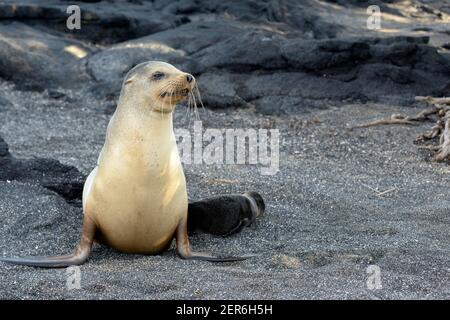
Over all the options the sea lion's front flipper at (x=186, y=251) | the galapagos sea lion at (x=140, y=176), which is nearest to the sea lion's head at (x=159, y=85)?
the galapagos sea lion at (x=140, y=176)

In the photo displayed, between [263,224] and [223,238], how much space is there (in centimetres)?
38

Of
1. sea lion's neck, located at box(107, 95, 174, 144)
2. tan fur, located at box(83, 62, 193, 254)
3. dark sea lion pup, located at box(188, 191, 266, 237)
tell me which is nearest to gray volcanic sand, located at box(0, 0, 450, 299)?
dark sea lion pup, located at box(188, 191, 266, 237)

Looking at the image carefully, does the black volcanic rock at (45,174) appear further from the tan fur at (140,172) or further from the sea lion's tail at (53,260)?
the sea lion's tail at (53,260)

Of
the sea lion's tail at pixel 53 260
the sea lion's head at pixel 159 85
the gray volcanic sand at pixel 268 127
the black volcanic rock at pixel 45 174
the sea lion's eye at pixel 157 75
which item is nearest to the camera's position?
the gray volcanic sand at pixel 268 127

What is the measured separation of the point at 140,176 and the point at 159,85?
1.62 feet

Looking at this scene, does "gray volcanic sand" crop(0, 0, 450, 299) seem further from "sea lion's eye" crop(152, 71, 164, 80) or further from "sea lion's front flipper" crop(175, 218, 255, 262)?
"sea lion's eye" crop(152, 71, 164, 80)

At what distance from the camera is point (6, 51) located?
38.7 ft

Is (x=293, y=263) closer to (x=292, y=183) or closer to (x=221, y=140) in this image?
(x=292, y=183)

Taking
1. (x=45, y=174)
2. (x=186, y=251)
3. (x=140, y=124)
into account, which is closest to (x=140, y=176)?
(x=140, y=124)

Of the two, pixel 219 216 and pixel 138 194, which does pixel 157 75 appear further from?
pixel 219 216

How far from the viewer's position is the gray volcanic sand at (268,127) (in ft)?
15.6

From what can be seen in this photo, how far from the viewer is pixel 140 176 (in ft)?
16.6

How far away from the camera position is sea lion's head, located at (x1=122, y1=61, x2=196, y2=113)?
504 centimetres
